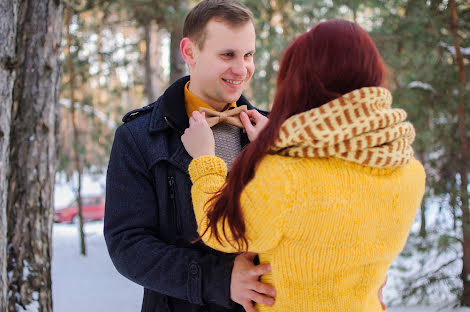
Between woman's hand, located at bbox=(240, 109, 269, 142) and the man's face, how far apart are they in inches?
4.2

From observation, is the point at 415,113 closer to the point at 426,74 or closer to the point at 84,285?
the point at 426,74

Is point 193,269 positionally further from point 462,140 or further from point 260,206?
point 462,140

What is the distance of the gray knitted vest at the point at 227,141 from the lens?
77.9 inches

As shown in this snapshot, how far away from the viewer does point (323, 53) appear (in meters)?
1.40

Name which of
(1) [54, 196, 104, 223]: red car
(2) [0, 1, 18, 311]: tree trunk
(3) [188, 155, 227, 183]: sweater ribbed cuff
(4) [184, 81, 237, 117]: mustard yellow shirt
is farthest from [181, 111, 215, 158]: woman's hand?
(1) [54, 196, 104, 223]: red car

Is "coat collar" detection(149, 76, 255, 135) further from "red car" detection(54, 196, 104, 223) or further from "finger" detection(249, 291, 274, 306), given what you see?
"red car" detection(54, 196, 104, 223)

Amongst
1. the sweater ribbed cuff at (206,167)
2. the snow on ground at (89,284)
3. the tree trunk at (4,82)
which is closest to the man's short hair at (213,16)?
the sweater ribbed cuff at (206,167)

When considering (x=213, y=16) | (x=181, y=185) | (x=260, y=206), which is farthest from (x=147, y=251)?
(x=213, y=16)

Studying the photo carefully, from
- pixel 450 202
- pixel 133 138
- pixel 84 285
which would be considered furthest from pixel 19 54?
pixel 84 285

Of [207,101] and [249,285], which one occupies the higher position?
[207,101]

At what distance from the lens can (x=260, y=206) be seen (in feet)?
4.38

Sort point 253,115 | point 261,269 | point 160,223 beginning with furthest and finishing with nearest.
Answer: point 253,115 → point 160,223 → point 261,269

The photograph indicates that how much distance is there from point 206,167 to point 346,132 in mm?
509

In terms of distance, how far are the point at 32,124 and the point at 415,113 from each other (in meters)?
5.44
